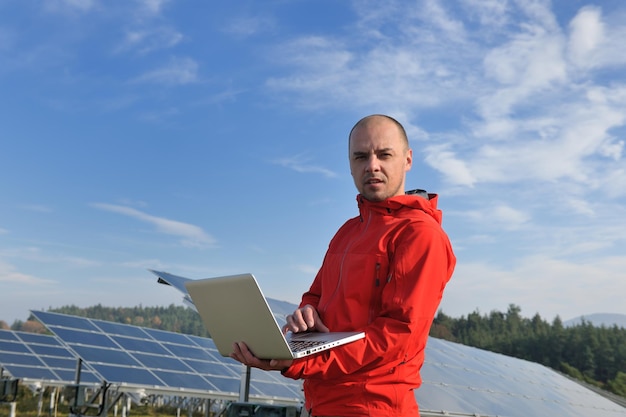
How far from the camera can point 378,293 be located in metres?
1.94

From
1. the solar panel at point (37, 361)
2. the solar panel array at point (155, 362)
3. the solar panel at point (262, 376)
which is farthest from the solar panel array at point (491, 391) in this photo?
the solar panel at point (37, 361)

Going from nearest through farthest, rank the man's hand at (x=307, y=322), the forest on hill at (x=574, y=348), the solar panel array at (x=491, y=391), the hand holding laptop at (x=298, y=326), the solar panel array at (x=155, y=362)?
the hand holding laptop at (x=298, y=326) → the man's hand at (x=307, y=322) → the solar panel array at (x=491, y=391) → the solar panel array at (x=155, y=362) → the forest on hill at (x=574, y=348)

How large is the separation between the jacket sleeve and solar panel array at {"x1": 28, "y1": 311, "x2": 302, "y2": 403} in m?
5.79

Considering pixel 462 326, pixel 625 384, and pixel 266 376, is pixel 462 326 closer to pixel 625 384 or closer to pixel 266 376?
pixel 625 384

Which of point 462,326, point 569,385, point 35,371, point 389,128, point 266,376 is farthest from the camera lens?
point 462,326

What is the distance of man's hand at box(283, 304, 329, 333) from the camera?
202 centimetres

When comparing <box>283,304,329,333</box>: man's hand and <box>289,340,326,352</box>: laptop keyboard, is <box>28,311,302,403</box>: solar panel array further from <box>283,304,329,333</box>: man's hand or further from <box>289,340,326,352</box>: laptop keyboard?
<box>289,340,326,352</box>: laptop keyboard

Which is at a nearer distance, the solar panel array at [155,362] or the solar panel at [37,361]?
the solar panel array at [155,362]

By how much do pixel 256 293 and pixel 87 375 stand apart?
1455 centimetres

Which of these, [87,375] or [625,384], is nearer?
[87,375]

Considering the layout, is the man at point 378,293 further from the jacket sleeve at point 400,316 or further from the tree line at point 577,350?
the tree line at point 577,350

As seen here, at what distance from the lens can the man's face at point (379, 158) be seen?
2.03 m

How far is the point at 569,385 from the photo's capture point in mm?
15391

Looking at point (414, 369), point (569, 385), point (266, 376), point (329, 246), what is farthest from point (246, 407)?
point (569, 385)
